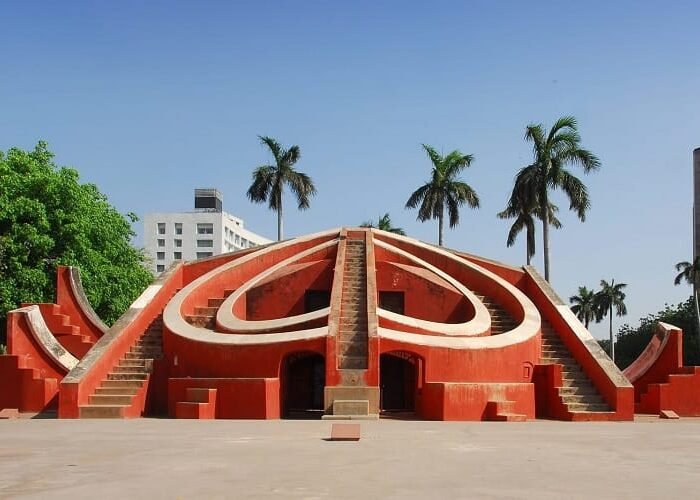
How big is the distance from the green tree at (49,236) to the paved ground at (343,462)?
13.0 metres

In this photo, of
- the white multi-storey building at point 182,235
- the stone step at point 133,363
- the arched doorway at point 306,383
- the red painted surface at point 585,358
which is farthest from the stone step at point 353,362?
the white multi-storey building at point 182,235

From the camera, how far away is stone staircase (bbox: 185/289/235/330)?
1784cm

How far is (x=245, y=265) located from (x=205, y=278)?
53.4 inches

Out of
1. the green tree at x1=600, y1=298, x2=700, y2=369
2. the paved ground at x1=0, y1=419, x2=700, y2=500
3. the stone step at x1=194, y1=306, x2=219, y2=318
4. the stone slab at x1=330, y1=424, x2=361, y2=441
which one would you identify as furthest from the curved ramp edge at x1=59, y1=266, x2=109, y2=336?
the green tree at x1=600, y1=298, x2=700, y2=369

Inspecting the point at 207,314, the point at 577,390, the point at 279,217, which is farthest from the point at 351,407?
the point at 279,217

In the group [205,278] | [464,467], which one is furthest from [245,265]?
[464,467]

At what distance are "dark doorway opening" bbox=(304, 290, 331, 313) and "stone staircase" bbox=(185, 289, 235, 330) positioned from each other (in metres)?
1.92

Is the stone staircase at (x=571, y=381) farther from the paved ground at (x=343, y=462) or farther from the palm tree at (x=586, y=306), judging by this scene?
the palm tree at (x=586, y=306)

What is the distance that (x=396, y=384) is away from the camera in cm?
1794

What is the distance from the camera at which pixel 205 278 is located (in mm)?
19344

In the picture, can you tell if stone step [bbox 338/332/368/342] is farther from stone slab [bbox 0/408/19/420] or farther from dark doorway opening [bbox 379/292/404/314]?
stone slab [bbox 0/408/19/420]

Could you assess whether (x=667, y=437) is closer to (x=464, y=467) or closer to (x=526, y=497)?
(x=464, y=467)

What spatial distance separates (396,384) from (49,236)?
41.4ft

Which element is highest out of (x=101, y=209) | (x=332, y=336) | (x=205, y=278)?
(x=101, y=209)
